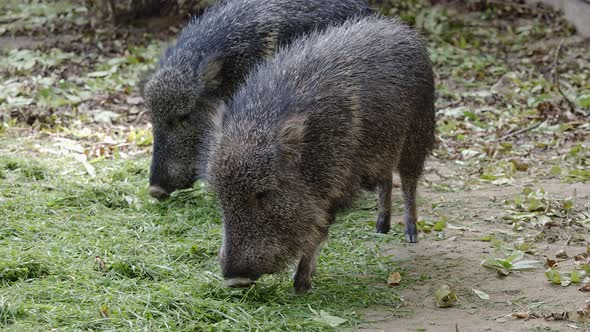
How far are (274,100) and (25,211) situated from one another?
6.47 ft

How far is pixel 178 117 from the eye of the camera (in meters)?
5.63

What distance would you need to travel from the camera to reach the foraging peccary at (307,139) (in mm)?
4016

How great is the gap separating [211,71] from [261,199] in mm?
1711

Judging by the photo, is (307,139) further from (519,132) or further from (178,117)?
(519,132)

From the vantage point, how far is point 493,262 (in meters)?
4.66

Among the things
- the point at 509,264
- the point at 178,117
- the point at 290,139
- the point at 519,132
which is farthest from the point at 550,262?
the point at 519,132

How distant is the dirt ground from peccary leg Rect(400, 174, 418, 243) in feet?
0.26

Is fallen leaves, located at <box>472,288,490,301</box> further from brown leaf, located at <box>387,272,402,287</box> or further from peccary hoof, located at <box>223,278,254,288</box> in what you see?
peccary hoof, located at <box>223,278,254,288</box>

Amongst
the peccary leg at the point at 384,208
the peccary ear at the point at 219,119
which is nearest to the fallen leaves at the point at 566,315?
the peccary leg at the point at 384,208

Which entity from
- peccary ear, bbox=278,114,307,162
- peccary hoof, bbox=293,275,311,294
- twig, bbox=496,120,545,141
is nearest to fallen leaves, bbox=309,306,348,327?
peccary hoof, bbox=293,275,311,294

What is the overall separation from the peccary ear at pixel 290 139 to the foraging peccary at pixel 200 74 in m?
1.55

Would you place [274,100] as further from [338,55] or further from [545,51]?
[545,51]

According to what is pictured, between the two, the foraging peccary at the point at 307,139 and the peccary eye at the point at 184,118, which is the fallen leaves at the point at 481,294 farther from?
the peccary eye at the point at 184,118

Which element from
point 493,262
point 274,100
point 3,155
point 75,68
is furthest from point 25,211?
point 75,68
